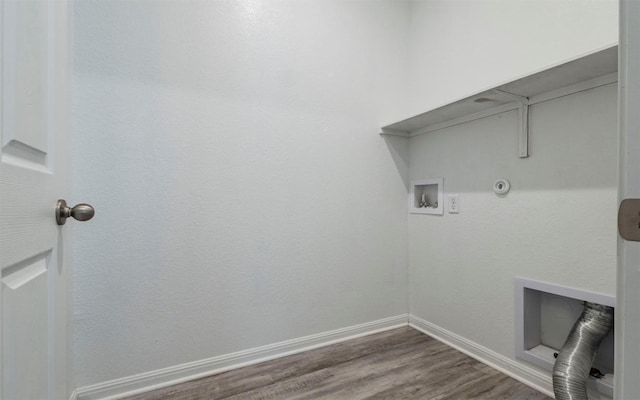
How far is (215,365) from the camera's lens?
1.58 meters

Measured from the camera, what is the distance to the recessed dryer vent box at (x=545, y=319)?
1.34 m

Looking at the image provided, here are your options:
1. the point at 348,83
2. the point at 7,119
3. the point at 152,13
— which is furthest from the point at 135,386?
the point at 348,83

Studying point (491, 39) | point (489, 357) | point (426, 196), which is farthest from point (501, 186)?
point (489, 357)

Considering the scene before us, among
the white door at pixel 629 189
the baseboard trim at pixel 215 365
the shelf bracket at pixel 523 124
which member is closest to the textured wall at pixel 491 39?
the shelf bracket at pixel 523 124

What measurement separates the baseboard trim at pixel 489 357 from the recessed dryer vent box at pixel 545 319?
0.07 metres

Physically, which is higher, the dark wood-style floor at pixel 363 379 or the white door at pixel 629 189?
the white door at pixel 629 189

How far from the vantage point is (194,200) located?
60.6 inches

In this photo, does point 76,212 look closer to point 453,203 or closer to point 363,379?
point 363,379

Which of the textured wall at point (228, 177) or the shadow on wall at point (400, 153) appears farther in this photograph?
the shadow on wall at point (400, 153)

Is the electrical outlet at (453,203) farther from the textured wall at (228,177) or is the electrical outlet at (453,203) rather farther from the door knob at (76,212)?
the door knob at (76,212)

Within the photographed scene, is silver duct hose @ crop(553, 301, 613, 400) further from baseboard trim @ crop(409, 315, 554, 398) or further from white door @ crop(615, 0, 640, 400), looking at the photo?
white door @ crop(615, 0, 640, 400)

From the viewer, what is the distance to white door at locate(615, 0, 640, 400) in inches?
13.9

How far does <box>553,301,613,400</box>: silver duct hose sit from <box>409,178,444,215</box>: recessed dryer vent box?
36.1 inches

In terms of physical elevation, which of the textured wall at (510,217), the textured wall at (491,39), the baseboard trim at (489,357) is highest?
the textured wall at (491,39)
